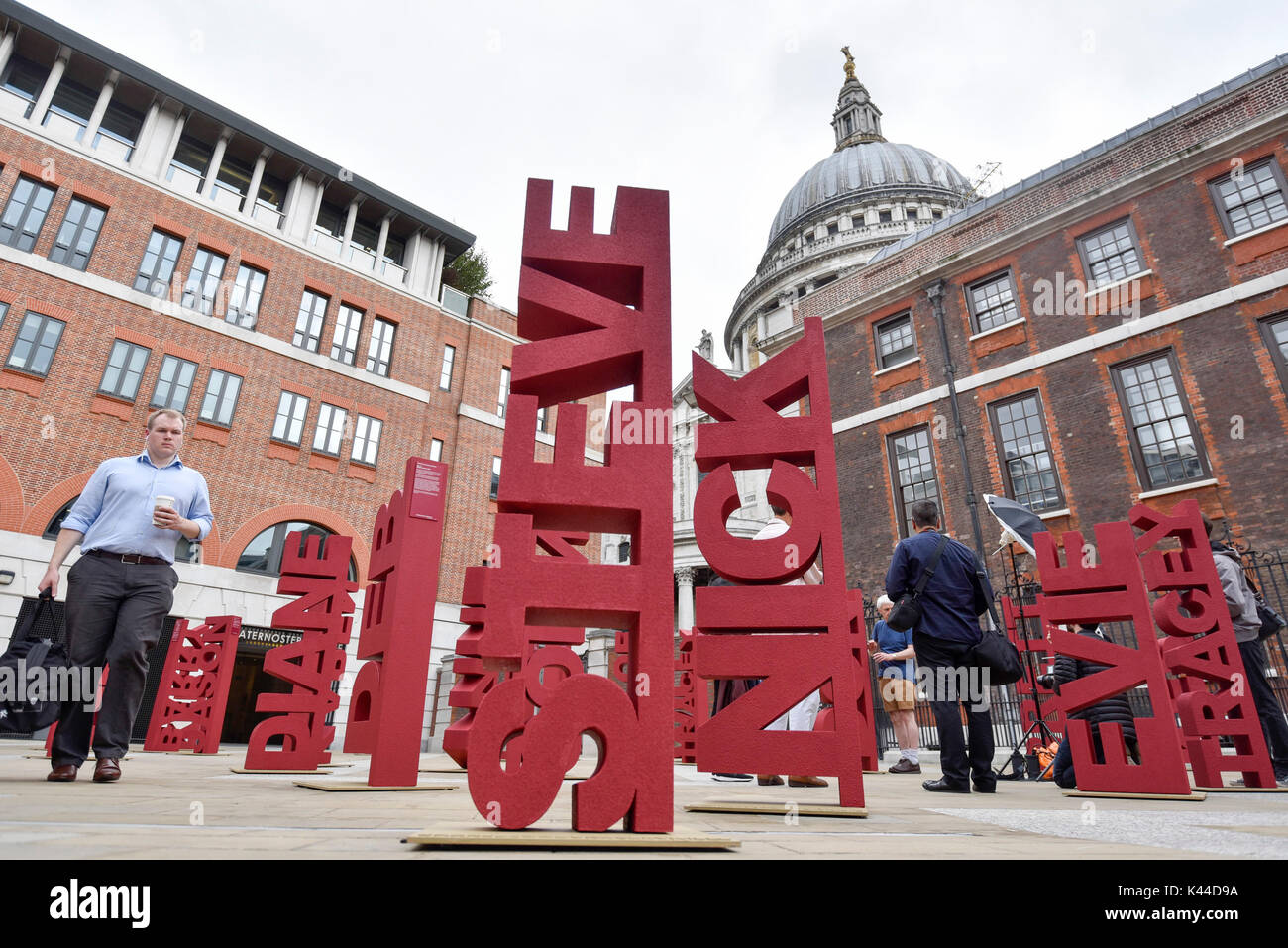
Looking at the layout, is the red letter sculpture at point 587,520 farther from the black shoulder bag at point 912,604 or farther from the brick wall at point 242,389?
the brick wall at point 242,389

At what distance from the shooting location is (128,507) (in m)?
3.70

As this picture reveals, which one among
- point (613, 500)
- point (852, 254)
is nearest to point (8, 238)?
point (613, 500)

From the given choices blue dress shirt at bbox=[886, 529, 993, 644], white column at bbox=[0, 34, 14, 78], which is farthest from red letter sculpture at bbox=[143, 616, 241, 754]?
white column at bbox=[0, 34, 14, 78]

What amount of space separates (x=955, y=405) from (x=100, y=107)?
Answer: 22980 millimetres

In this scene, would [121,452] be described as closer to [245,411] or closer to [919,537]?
[245,411]

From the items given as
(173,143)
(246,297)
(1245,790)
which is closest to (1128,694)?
(1245,790)

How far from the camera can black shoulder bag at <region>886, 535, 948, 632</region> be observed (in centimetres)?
442

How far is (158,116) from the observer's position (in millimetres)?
17672

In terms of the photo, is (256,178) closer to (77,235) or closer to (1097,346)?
(77,235)

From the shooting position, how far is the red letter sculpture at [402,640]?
3832mm

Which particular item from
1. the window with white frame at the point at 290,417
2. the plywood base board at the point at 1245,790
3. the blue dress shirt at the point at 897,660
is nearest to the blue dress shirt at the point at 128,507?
the blue dress shirt at the point at 897,660

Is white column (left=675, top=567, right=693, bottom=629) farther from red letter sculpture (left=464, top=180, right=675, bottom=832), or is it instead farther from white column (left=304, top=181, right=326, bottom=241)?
red letter sculpture (left=464, top=180, right=675, bottom=832)

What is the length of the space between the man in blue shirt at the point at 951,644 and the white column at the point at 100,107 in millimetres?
21089
